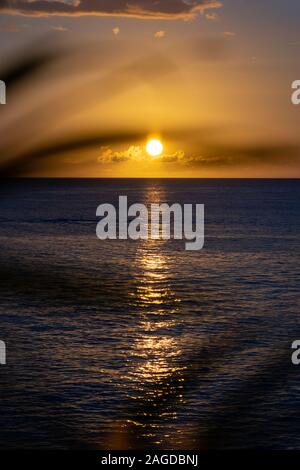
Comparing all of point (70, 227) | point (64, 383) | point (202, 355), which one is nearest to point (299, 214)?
point (70, 227)

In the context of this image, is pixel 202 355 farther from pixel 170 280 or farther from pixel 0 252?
pixel 170 280

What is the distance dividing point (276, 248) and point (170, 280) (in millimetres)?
28916

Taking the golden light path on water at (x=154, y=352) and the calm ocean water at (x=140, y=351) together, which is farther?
the golden light path on water at (x=154, y=352)

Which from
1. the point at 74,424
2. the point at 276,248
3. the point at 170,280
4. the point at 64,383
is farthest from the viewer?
the point at 276,248

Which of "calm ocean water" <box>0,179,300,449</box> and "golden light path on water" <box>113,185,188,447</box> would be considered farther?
"golden light path on water" <box>113,185,188,447</box>

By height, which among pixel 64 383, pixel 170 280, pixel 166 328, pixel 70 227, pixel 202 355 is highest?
pixel 70 227

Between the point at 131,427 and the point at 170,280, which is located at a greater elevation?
the point at 170,280

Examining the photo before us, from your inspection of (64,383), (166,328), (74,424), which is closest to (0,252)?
(74,424)

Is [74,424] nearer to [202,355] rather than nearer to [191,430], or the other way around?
[191,430]

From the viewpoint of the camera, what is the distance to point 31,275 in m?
1.31

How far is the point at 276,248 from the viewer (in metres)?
85.2

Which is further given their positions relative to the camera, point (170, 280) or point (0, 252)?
point (170, 280)
